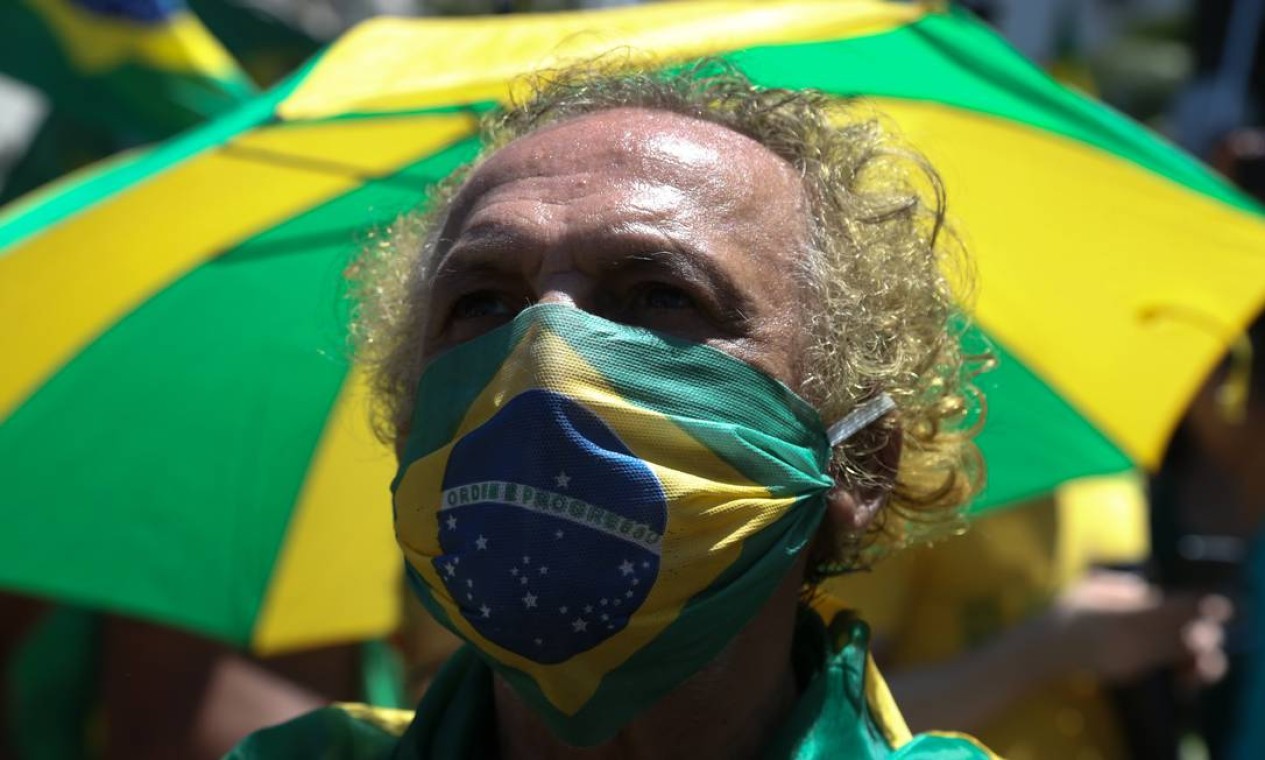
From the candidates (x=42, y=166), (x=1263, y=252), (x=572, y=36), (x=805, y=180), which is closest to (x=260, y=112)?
(x=572, y=36)

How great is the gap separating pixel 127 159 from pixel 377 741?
135 centimetres

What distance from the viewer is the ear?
6.61 feet

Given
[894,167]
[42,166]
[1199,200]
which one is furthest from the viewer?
[42,166]

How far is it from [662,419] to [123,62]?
3319 mm

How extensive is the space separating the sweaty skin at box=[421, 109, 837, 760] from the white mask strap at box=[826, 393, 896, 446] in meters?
0.09

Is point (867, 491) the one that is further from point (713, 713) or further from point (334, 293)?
point (334, 293)

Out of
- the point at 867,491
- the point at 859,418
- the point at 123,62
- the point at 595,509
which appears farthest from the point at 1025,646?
the point at 123,62

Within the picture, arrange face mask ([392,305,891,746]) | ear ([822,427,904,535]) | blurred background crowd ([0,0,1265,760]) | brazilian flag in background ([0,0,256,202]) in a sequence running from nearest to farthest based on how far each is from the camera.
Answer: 1. face mask ([392,305,891,746])
2. ear ([822,427,904,535])
3. blurred background crowd ([0,0,1265,760])
4. brazilian flag in background ([0,0,256,202])

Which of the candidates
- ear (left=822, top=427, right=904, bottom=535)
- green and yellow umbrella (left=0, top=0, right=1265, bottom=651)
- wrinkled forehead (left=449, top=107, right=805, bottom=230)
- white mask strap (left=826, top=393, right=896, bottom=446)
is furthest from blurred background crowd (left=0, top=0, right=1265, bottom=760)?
wrinkled forehead (left=449, top=107, right=805, bottom=230)

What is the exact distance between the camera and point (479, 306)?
6.44 feet

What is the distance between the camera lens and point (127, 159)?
2.95 metres

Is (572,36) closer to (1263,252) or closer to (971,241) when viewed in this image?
(971,241)

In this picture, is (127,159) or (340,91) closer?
(340,91)

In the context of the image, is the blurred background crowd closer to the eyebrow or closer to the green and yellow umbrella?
the green and yellow umbrella
